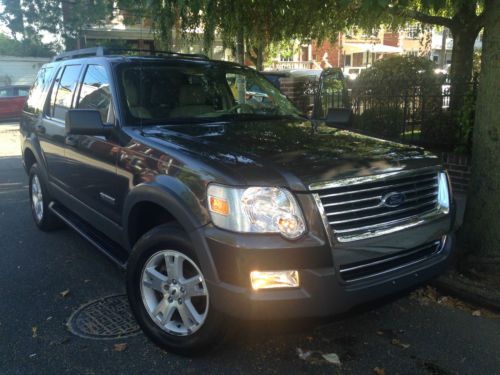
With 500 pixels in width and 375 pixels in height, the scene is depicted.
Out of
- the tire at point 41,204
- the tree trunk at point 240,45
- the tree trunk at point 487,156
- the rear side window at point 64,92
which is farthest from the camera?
the tree trunk at point 240,45

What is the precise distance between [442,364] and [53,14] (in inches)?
1263

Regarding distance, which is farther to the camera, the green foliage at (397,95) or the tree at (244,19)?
the green foliage at (397,95)

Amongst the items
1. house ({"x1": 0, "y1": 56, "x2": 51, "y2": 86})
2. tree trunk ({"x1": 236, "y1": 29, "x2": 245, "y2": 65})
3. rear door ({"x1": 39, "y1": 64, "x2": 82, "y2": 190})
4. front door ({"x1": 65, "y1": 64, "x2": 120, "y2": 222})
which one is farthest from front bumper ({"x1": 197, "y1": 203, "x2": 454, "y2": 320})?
house ({"x1": 0, "y1": 56, "x2": 51, "y2": 86})

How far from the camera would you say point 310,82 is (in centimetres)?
1002

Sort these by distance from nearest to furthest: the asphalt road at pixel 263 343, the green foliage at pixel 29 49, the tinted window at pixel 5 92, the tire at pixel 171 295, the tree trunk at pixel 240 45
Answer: the tire at pixel 171 295 < the asphalt road at pixel 263 343 < the tree trunk at pixel 240 45 < the tinted window at pixel 5 92 < the green foliage at pixel 29 49

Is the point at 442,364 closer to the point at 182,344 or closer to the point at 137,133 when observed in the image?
the point at 182,344

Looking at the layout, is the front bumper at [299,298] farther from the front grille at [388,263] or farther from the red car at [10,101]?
the red car at [10,101]

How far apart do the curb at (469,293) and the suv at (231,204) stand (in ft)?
3.10

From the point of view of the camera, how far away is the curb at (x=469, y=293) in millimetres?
3941

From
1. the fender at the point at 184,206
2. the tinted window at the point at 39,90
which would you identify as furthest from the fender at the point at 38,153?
the fender at the point at 184,206

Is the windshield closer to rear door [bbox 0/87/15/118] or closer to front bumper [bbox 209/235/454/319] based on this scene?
front bumper [bbox 209/235/454/319]

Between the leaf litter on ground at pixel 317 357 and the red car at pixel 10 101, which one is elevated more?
the red car at pixel 10 101

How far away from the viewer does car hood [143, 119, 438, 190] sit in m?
2.79

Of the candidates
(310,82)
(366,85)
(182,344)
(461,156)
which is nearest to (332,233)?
(182,344)
